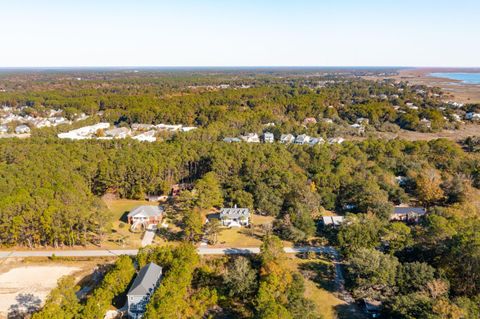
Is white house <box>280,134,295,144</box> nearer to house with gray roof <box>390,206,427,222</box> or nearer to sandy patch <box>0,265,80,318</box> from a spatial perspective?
house with gray roof <box>390,206,427,222</box>

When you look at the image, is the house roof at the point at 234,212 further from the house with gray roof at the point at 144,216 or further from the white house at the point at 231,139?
the white house at the point at 231,139

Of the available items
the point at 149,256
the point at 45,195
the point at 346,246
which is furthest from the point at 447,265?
the point at 45,195

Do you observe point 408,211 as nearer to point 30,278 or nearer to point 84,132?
point 30,278

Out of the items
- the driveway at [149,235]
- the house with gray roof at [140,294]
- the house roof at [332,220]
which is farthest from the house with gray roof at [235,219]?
the house with gray roof at [140,294]

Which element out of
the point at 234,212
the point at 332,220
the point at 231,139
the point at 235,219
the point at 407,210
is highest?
the point at 231,139

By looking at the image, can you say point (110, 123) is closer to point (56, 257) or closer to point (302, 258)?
point (56, 257)

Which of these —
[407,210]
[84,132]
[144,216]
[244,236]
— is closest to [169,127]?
[84,132]
